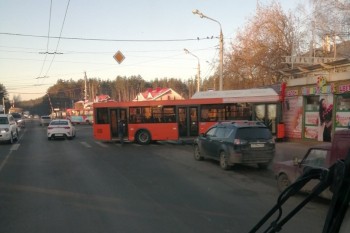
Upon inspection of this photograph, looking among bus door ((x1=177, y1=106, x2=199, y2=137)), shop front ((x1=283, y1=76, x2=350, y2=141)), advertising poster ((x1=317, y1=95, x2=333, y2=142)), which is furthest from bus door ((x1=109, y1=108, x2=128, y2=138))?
advertising poster ((x1=317, y1=95, x2=333, y2=142))

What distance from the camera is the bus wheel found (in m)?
24.2

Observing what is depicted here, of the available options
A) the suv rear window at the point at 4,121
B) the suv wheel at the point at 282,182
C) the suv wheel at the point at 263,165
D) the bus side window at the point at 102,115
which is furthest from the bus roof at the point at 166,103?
the suv wheel at the point at 282,182

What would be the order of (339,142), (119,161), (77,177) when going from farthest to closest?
(119,161), (77,177), (339,142)

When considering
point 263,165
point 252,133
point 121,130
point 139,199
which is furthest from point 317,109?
point 139,199

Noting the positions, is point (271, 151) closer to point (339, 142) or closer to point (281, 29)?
point (339, 142)

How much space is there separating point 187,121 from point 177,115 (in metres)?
0.71

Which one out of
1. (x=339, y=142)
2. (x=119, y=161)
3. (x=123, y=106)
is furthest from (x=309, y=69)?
(x=339, y=142)

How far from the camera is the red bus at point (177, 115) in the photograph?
2392cm

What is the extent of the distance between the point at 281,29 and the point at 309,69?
558 inches

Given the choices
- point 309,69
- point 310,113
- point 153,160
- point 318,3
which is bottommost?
point 153,160

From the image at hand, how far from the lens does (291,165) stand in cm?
916

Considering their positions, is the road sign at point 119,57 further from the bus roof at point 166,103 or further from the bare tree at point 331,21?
the bare tree at point 331,21

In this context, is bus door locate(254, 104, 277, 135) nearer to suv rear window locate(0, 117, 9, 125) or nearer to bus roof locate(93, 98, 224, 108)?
bus roof locate(93, 98, 224, 108)

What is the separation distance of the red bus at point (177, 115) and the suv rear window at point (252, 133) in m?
10.5
